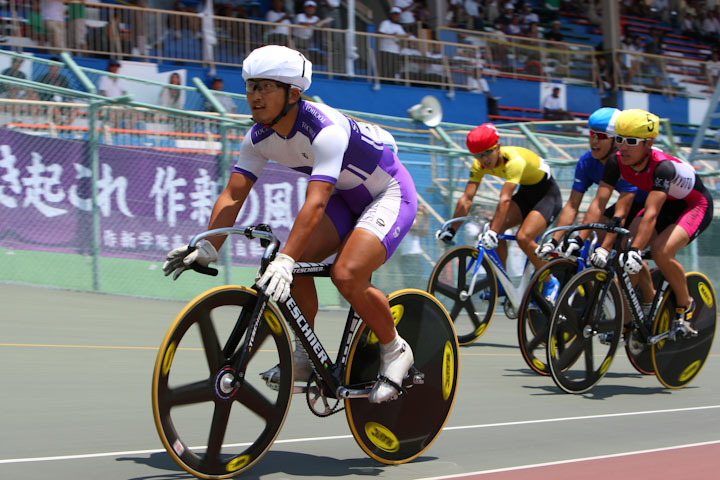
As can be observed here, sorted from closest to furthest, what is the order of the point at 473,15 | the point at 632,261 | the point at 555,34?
1. the point at 632,261
2. the point at 473,15
3. the point at 555,34

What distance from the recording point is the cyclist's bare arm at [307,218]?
3867 mm

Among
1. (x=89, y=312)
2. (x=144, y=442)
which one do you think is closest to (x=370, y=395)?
(x=144, y=442)

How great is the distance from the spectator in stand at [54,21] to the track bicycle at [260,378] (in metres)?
9.96

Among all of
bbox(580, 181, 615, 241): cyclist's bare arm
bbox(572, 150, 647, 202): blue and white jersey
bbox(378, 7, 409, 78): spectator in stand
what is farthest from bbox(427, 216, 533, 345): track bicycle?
bbox(378, 7, 409, 78): spectator in stand

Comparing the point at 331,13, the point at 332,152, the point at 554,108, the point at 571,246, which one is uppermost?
the point at 331,13

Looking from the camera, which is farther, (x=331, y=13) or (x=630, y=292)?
(x=331, y=13)

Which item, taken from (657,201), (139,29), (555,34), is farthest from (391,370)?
(555,34)

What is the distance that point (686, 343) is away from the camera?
725 centimetres

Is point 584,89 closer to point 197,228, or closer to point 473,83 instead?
point 473,83

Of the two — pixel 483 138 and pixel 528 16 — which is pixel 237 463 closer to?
pixel 483 138

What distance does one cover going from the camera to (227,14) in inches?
627

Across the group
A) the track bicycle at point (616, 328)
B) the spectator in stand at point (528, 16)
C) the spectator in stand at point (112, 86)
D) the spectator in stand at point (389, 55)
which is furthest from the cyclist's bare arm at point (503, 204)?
the spectator in stand at point (528, 16)

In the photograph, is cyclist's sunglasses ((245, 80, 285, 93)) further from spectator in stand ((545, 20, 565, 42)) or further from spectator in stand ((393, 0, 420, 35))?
spectator in stand ((545, 20, 565, 42))

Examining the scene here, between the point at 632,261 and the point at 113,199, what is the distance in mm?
5360
